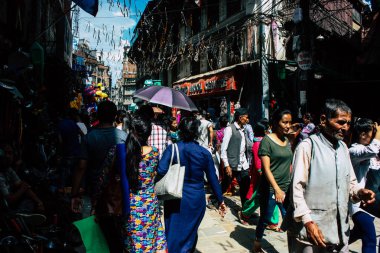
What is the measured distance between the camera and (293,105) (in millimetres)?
13117

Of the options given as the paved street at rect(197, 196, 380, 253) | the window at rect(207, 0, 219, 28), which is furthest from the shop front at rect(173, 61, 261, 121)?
the paved street at rect(197, 196, 380, 253)

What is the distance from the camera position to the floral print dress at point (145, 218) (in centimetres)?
288

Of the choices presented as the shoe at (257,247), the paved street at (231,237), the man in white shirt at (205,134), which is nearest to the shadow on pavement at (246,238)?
the paved street at (231,237)

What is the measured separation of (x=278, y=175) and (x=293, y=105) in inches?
378

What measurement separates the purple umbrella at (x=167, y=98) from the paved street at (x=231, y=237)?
7.10 ft

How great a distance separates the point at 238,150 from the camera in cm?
648

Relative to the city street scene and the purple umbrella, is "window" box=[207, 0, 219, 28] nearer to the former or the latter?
the city street scene

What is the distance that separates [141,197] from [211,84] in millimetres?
12664

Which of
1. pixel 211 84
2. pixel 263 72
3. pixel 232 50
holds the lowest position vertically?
pixel 211 84

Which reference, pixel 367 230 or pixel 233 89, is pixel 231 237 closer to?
pixel 367 230

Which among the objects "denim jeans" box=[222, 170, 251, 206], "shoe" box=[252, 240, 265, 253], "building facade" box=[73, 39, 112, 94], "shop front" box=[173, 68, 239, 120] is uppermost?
"building facade" box=[73, 39, 112, 94]

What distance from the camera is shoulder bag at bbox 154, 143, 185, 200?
3.45 metres

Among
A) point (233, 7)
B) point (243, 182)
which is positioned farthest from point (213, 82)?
point (243, 182)

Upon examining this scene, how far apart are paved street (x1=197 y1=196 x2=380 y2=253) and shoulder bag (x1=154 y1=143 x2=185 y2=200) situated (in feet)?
4.64
